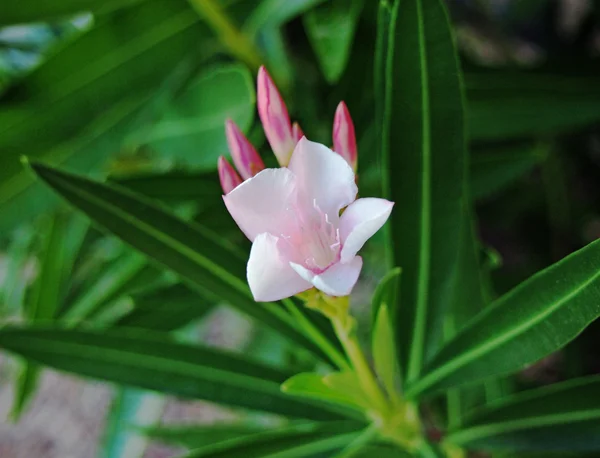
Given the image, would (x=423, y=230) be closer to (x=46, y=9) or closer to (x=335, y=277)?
(x=335, y=277)

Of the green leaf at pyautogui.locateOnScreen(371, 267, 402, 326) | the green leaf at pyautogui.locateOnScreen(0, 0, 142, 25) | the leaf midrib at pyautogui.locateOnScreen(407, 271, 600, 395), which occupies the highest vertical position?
the green leaf at pyautogui.locateOnScreen(0, 0, 142, 25)

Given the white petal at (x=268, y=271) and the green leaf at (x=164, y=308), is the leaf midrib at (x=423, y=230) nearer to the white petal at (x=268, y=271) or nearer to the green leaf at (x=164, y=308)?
the white petal at (x=268, y=271)

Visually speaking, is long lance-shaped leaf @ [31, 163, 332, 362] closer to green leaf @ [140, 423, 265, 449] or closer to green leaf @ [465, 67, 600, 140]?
green leaf @ [140, 423, 265, 449]

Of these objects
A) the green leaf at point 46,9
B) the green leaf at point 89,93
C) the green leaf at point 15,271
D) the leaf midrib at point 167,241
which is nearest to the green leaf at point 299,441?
the leaf midrib at point 167,241

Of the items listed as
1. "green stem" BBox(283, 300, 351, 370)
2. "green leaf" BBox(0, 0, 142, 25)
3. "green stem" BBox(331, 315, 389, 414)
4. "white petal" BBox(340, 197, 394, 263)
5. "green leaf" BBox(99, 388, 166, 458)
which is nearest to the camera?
"white petal" BBox(340, 197, 394, 263)

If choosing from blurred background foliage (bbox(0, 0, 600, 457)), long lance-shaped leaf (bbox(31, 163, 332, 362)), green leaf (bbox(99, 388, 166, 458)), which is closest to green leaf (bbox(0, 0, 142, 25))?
blurred background foliage (bbox(0, 0, 600, 457))

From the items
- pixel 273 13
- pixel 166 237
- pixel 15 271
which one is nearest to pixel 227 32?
pixel 273 13

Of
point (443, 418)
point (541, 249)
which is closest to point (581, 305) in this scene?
point (443, 418)

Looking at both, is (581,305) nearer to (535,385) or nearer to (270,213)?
(270,213)
